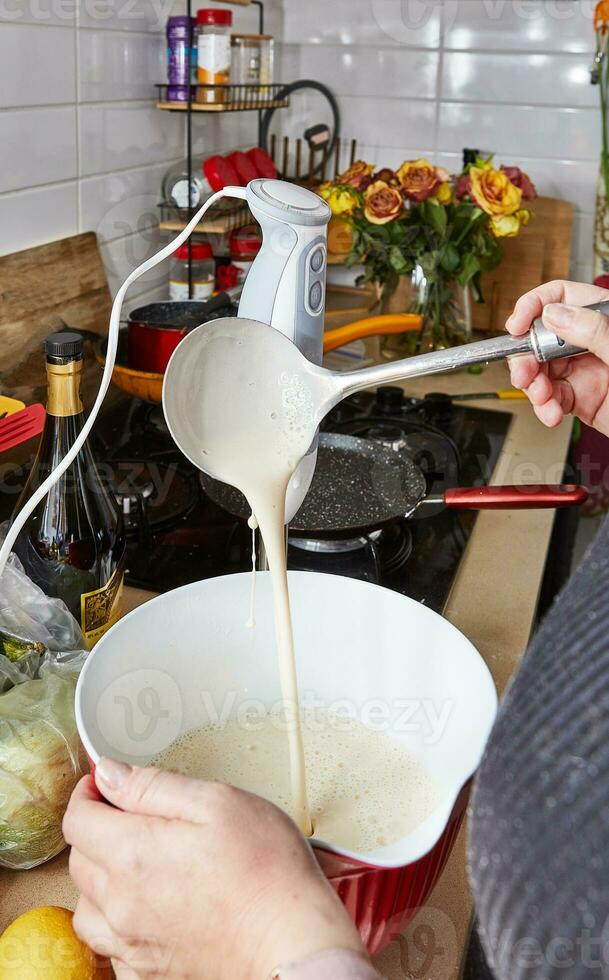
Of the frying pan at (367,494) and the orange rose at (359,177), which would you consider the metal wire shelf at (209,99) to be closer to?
the orange rose at (359,177)

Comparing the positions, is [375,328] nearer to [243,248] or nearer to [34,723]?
[243,248]

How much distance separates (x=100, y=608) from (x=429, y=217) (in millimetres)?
974

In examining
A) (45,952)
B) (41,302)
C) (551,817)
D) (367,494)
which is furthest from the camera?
(41,302)

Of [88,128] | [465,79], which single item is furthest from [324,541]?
[465,79]

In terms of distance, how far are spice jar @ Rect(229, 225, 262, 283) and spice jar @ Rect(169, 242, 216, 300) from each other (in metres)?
0.08

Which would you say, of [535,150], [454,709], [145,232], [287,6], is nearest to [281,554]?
[454,709]

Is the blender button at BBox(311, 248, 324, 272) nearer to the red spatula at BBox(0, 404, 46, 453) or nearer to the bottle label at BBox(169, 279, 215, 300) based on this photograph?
the red spatula at BBox(0, 404, 46, 453)

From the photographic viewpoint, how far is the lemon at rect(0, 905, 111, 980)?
0.49 m

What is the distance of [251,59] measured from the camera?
4.94 ft

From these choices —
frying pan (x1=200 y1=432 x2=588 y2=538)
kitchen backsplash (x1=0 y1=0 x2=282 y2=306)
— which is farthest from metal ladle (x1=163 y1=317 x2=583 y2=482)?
kitchen backsplash (x1=0 y1=0 x2=282 y2=306)

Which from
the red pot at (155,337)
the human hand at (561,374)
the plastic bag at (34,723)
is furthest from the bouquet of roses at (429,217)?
the plastic bag at (34,723)

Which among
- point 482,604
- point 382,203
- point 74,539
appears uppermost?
point 382,203

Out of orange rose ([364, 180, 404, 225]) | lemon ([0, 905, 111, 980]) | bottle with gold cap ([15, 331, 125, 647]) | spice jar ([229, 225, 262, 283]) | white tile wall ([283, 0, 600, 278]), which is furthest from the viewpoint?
white tile wall ([283, 0, 600, 278])

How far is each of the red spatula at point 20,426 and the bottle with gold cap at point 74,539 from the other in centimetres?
4
